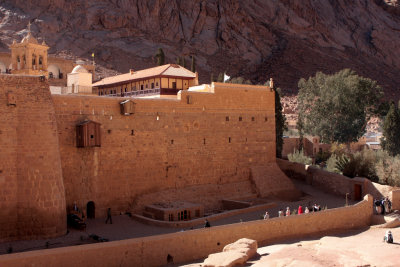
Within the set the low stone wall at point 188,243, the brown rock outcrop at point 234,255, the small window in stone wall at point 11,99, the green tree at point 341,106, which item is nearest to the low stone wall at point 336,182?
the low stone wall at point 188,243

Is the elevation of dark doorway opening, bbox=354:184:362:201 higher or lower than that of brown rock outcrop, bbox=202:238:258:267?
higher

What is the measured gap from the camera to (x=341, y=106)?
135 ft

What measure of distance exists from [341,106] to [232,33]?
111 feet

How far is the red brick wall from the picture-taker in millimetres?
15828

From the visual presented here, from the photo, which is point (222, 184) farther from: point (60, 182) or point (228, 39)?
point (228, 39)

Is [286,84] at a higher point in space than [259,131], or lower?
higher

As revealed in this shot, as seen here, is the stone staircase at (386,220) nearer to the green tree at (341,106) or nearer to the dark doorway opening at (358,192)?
the dark doorway opening at (358,192)

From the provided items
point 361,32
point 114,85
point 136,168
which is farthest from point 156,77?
point 361,32

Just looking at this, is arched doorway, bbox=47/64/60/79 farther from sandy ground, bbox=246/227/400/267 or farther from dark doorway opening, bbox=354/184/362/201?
sandy ground, bbox=246/227/400/267

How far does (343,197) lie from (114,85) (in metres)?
18.1

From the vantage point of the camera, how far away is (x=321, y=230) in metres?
19.4

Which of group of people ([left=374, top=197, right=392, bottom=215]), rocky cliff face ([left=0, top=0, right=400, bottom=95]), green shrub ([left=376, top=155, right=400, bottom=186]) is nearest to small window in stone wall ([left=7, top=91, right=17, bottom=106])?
group of people ([left=374, top=197, right=392, bottom=215])

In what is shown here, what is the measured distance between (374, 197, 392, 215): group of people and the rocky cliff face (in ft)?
139

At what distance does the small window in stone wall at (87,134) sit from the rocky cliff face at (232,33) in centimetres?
3992
